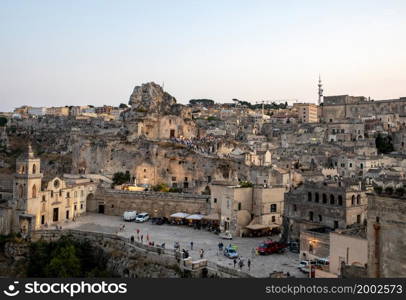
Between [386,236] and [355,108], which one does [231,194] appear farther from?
[355,108]

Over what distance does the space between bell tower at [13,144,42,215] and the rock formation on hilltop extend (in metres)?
36.7

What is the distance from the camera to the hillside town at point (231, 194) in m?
22.3

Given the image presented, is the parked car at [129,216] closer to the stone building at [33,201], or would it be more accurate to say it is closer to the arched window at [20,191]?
the stone building at [33,201]

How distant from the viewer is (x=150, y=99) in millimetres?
76375

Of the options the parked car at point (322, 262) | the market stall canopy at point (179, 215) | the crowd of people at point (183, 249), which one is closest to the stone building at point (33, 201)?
the crowd of people at point (183, 249)

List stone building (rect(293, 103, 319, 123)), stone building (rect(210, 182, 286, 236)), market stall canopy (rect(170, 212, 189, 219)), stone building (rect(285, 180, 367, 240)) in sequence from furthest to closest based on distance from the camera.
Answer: stone building (rect(293, 103, 319, 123)), market stall canopy (rect(170, 212, 189, 219)), stone building (rect(210, 182, 286, 236)), stone building (rect(285, 180, 367, 240))

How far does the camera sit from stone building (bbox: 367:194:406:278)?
14.4 m

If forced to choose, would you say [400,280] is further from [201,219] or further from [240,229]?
[201,219]

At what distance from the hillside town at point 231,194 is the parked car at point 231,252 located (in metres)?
0.09

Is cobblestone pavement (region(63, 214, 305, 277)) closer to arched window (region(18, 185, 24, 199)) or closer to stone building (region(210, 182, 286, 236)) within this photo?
stone building (region(210, 182, 286, 236))

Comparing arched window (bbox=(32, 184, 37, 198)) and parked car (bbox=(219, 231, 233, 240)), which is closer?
parked car (bbox=(219, 231, 233, 240))

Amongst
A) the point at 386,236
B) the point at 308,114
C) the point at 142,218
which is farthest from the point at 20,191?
the point at 308,114

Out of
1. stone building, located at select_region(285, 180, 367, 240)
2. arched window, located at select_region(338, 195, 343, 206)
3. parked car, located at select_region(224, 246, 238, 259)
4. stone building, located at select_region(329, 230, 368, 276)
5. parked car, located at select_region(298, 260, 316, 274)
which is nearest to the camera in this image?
stone building, located at select_region(329, 230, 368, 276)

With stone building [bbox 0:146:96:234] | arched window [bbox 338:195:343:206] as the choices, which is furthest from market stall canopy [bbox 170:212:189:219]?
arched window [bbox 338:195:343:206]
